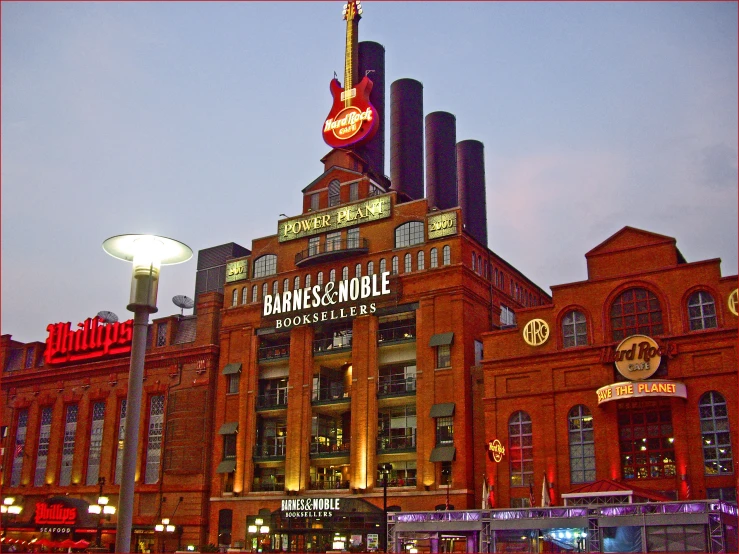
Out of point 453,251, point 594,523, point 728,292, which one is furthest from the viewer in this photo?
point 453,251

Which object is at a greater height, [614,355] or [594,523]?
[614,355]

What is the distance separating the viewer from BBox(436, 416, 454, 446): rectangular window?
59.8 metres

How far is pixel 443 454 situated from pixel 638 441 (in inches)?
550

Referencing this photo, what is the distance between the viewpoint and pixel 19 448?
87375 mm

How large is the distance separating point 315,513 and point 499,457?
1531 centimetres

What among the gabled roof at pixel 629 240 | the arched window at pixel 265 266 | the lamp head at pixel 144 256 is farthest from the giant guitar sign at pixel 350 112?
the lamp head at pixel 144 256

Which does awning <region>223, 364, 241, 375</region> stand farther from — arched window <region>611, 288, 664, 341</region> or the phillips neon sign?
arched window <region>611, 288, 664, 341</region>

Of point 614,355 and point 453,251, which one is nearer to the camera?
point 614,355

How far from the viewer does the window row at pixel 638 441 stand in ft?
Result: 162

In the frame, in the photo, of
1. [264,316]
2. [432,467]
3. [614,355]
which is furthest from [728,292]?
[264,316]

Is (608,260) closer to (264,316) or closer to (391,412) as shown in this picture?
(391,412)

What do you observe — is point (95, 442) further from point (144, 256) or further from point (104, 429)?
point (144, 256)

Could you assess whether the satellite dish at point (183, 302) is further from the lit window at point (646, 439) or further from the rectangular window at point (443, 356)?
the lit window at point (646, 439)

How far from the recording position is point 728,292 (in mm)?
50562
